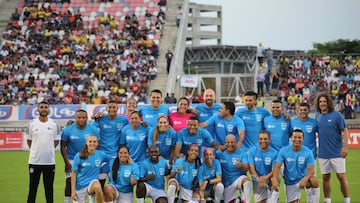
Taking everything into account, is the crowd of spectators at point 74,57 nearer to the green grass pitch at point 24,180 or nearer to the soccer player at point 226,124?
the green grass pitch at point 24,180

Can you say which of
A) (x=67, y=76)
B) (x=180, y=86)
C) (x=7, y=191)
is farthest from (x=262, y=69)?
(x=7, y=191)

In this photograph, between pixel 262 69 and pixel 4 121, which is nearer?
pixel 4 121

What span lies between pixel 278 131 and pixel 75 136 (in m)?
3.42

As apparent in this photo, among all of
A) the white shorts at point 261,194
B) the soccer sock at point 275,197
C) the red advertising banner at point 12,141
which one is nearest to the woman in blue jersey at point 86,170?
the white shorts at point 261,194

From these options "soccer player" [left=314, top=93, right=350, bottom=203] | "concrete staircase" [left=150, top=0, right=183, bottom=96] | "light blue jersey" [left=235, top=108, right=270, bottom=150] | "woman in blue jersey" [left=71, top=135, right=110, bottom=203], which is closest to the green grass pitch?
"soccer player" [left=314, top=93, right=350, bottom=203]

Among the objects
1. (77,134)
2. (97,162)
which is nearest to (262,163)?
(97,162)

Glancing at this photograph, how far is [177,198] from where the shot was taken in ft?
38.3

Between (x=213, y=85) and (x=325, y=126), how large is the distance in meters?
30.5

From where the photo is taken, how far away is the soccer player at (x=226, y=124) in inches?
482

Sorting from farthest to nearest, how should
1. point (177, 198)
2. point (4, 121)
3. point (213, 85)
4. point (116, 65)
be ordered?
point (213, 85) < point (116, 65) < point (4, 121) < point (177, 198)

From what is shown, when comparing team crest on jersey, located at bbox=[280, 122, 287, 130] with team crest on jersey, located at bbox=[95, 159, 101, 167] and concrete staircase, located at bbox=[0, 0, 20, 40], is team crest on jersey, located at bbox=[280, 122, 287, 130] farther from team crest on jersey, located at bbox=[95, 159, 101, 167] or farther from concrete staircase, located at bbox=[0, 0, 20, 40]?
concrete staircase, located at bbox=[0, 0, 20, 40]

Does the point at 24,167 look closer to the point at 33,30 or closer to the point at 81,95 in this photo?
the point at 81,95

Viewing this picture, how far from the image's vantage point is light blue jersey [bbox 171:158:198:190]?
11531 millimetres

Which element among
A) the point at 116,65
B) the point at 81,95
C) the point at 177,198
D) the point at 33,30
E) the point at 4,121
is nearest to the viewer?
the point at 177,198
